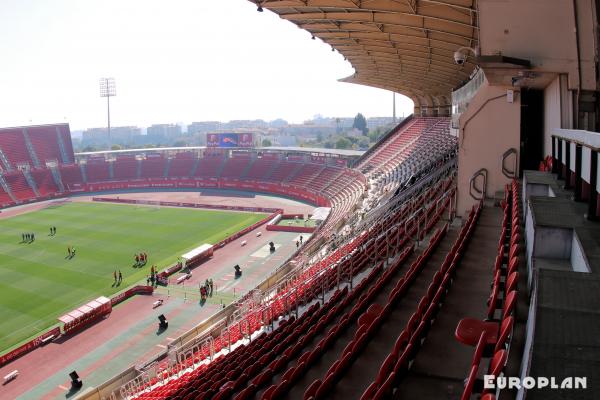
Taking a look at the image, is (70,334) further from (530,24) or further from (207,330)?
(530,24)

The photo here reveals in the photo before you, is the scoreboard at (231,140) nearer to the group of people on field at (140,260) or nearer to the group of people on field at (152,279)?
the group of people on field at (140,260)

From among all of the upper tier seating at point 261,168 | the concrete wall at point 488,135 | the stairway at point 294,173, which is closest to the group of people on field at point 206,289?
the concrete wall at point 488,135

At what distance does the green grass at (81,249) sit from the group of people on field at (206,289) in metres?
4.23

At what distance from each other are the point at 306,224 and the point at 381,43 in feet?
56.3

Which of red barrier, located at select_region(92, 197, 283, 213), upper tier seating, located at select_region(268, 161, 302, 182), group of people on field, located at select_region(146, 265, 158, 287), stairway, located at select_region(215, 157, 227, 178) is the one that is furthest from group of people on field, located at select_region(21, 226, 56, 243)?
stairway, located at select_region(215, 157, 227, 178)

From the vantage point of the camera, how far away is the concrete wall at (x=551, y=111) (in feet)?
34.9

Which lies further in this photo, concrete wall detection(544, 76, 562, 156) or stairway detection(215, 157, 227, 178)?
stairway detection(215, 157, 227, 178)

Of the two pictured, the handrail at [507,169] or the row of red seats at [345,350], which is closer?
the row of red seats at [345,350]

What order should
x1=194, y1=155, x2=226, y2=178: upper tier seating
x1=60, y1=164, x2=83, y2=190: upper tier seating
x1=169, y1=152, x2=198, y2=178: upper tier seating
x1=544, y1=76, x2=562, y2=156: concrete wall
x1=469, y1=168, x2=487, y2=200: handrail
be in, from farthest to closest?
1. x1=169, y1=152, x2=198, y2=178: upper tier seating
2. x1=194, y1=155, x2=226, y2=178: upper tier seating
3. x1=60, y1=164, x2=83, y2=190: upper tier seating
4. x1=469, y1=168, x2=487, y2=200: handrail
5. x1=544, y1=76, x2=562, y2=156: concrete wall

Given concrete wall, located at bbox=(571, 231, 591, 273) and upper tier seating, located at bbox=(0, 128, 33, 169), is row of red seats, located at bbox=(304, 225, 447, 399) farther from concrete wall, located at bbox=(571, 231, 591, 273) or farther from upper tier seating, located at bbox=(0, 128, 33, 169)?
upper tier seating, located at bbox=(0, 128, 33, 169)

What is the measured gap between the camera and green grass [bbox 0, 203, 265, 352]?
859 inches

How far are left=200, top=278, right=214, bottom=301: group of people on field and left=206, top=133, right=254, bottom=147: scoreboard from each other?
45.5m

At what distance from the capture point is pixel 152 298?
22.5m

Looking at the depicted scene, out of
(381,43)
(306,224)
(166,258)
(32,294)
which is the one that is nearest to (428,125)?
(306,224)
